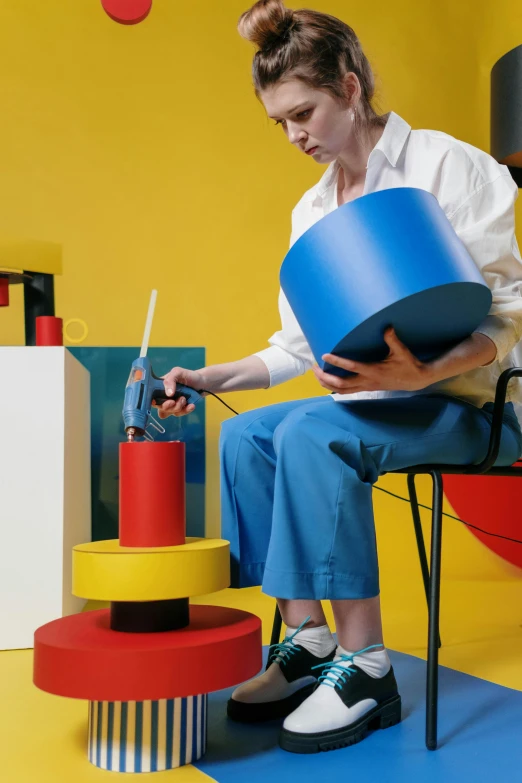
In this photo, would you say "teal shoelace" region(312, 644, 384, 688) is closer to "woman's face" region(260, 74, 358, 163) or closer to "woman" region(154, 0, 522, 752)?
"woman" region(154, 0, 522, 752)

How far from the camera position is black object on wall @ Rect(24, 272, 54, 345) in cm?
193

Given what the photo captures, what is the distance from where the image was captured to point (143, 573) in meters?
0.99

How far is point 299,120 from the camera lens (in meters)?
1.25

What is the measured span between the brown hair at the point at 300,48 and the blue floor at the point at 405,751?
89 cm

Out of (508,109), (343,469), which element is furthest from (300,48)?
(508,109)

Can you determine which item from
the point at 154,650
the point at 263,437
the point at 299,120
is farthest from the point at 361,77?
the point at 154,650

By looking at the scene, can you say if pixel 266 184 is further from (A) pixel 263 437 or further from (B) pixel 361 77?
(A) pixel 263 437

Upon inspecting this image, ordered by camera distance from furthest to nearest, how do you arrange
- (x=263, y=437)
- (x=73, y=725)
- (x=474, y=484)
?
(x=474, y=484) < (x=263, y=437) < (x=73, y=725)

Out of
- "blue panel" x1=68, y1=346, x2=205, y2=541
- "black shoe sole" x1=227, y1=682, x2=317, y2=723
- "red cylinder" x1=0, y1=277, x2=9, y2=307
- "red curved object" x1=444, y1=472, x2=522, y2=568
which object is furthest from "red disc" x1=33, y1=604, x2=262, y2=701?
"red curved object" x1=444, y1=472, x2=522, y2=568

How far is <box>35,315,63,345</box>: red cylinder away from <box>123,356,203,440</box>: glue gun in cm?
58

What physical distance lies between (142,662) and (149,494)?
0.72 feet

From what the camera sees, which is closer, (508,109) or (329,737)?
(329,737)

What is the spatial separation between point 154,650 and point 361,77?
89cm

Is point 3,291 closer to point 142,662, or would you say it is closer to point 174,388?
point 174,388
